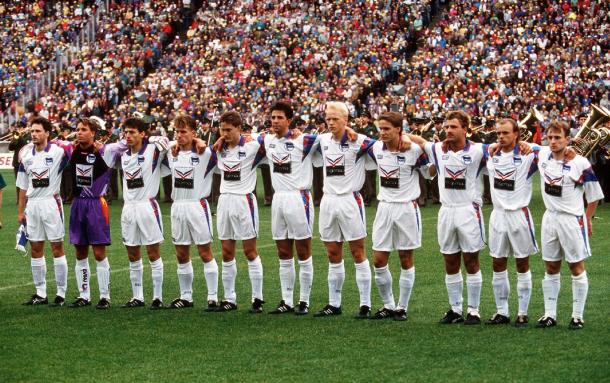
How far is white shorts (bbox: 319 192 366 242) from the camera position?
1159cm

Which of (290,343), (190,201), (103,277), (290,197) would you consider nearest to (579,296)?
(290,343)

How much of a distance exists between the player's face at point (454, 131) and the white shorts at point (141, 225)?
343cm

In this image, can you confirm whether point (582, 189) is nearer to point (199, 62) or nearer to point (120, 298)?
point (120, 298)

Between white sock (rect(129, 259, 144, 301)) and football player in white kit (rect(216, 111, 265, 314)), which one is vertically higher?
football player in white kit (rect(216, 111, 265, 314))

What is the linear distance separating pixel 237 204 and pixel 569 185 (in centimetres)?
354

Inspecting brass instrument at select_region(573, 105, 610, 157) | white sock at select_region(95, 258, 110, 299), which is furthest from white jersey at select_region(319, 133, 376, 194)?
brass instrument at select_region(573, 105, 610, 157)

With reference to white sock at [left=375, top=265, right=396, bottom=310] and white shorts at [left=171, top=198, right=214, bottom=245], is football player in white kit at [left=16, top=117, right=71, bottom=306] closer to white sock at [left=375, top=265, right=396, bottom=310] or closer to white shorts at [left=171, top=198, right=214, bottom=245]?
white shorts at [left=171, top=198, right=214, bottom=245]

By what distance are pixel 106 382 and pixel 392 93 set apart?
31.5 m

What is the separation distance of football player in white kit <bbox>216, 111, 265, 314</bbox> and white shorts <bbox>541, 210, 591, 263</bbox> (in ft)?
10.3

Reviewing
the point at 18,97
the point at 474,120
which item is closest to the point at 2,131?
the point at 18,97

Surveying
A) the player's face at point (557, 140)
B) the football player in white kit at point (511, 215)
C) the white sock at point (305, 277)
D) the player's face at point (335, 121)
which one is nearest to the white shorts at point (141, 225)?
the white sock at point (305, 277)

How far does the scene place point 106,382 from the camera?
8.90 meters

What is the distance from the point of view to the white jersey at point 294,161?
469 inches

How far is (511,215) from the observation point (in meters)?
10.9
